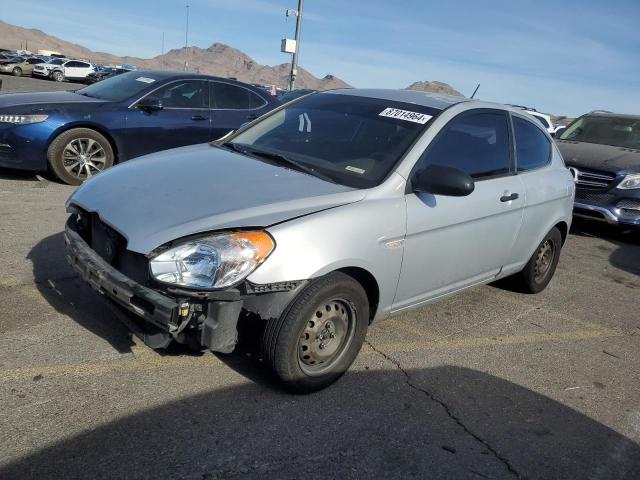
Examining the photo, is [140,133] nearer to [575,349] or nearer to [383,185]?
[383,185]

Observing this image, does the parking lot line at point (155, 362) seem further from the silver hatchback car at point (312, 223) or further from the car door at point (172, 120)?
the car door at point (172, 120)

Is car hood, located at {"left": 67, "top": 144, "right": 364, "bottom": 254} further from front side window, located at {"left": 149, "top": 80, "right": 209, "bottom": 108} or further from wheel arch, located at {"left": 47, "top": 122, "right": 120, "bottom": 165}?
front side window, located at {"left": 149, "top": 80, "right": 209, "bottom": 108}

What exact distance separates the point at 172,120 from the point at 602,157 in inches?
242

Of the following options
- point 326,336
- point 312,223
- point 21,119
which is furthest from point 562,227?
point 21,119

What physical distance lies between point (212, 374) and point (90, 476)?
0.97 meters

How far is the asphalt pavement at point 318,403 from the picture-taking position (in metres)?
2.55

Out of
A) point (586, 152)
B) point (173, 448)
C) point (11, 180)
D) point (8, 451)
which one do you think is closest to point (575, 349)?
point (173, 448)

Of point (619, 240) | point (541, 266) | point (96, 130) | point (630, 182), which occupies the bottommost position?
point (619, 240)

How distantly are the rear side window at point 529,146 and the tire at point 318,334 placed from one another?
6.97ft

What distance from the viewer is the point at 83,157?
23.5ft

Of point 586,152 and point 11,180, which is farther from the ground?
point 586,152

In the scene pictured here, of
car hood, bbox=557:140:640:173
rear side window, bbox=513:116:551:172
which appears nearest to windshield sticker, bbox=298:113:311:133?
rear side window, bbox=513:116:551:172

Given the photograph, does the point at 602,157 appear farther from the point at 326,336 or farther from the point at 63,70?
the point at 63,70

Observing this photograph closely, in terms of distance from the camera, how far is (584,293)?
5.58 metres
